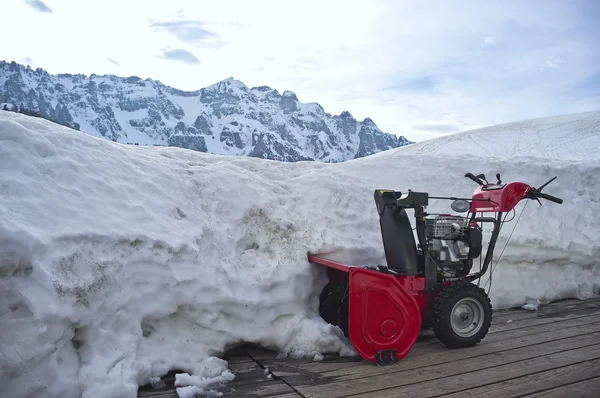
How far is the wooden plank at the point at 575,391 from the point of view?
344 cm

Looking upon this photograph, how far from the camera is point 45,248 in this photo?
3.24m

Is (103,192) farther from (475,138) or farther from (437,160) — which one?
(475,138)

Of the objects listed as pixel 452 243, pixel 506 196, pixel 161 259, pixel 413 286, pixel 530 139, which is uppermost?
pixel 530 139

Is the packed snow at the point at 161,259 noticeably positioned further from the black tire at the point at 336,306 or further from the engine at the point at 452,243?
the engine at the point at 452,243

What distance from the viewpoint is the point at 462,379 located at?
3715 mm

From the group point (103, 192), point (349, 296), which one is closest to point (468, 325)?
point (349, 296)

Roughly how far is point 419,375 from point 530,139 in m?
30.2

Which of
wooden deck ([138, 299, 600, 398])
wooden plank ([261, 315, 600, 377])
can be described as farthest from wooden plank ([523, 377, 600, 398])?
wooden plank ([261, 315, 600, 377])

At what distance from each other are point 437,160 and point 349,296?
184 inches

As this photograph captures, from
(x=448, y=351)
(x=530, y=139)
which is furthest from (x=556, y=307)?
→ (x=530, y=139)

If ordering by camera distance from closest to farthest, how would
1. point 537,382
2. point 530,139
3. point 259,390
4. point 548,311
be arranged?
point 259,390, point 537,382, point 548,311, point 530,139

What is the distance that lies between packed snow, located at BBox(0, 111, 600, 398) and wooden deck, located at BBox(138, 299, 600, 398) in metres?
0.21

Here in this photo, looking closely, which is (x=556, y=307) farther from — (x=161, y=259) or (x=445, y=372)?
(x=161, y=259)

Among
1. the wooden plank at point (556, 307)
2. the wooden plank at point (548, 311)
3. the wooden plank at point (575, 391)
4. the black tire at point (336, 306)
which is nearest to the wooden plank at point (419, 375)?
the wooden plank at point (575, 391)
